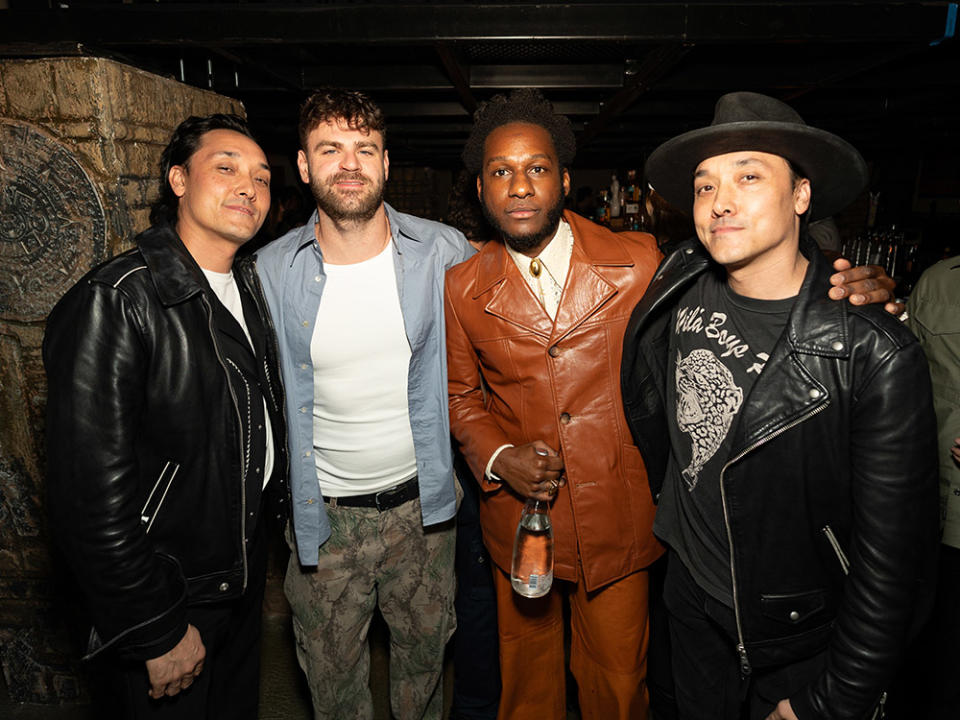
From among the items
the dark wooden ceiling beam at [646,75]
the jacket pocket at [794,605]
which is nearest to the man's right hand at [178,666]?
the jacket pocket at [794,605]

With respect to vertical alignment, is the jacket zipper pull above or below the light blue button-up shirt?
below

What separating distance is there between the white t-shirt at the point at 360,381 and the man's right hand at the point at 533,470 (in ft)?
1.59

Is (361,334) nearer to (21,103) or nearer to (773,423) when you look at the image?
(773,423)

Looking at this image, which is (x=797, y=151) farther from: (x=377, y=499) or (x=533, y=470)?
(x=377, y=499)

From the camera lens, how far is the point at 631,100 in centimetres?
410

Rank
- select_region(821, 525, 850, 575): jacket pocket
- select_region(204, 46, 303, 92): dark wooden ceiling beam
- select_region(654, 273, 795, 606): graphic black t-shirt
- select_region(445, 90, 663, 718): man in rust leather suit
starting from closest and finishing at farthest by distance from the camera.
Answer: select_region(821, 525, 850, 575): jacket pocket, select_region(654, 273, 795, 606): graphic black t-shirt, select_region(445, 90, 663, 718): man in rust leather suit, select_region(204, 46, 303, 92): dark wooden ceiling beam

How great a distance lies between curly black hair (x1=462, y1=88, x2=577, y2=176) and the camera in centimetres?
232

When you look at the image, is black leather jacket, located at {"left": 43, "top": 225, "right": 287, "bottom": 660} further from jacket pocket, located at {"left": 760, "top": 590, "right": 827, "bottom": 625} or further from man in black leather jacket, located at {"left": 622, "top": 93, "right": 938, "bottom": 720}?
jacket pocket, located at {"left": 760, "top": 590, "right": 827, "bottom": 625}

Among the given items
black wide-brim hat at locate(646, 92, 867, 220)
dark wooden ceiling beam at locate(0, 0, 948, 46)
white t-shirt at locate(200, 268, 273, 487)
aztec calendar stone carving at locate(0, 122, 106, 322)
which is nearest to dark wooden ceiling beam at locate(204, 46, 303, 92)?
dark wooden ceiling beam at locate(0, 0, 948, 46)

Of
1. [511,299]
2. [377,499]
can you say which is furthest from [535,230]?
[377,499]

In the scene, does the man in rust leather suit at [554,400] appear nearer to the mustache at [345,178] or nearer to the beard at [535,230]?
the beard at [535,230]

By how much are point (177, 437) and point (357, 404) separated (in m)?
0.69

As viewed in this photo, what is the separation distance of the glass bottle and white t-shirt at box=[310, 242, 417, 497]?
1.88 ft

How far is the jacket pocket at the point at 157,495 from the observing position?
173 centimetres
